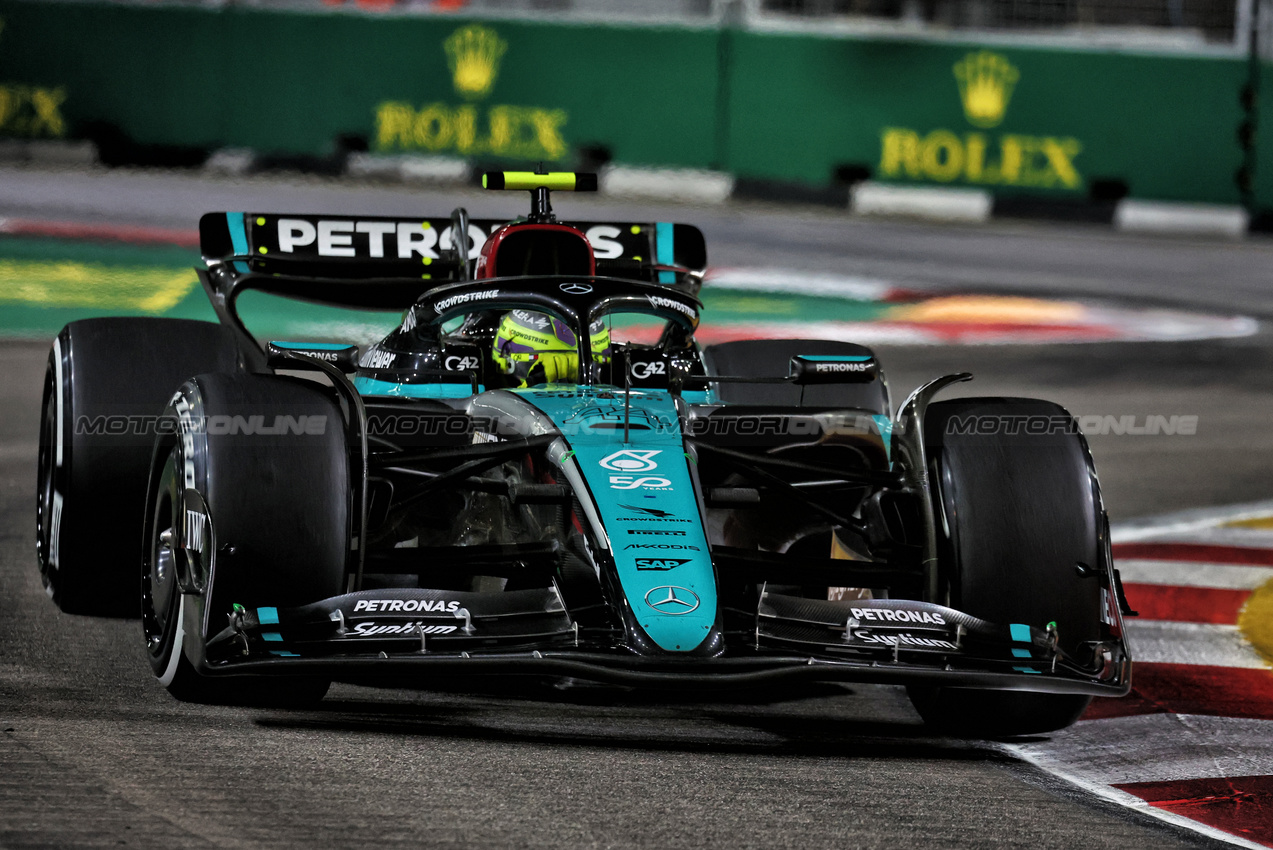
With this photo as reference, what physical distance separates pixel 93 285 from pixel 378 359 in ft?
26.4

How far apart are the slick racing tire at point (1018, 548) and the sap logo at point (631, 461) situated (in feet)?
2.69

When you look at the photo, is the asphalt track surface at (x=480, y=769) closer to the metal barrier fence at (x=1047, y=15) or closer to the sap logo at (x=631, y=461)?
the sap logo at (x=631, y=461)

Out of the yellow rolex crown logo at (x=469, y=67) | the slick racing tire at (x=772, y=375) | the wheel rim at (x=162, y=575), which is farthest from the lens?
the yellow rolex crown logo at (x=469, y=67)

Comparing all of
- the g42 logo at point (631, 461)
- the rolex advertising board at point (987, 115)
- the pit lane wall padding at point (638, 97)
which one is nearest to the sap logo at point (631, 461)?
the g42 logo at point (631, 461)

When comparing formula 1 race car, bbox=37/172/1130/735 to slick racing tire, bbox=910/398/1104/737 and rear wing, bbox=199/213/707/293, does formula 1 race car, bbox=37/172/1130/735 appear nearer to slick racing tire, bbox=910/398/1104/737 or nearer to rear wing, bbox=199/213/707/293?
slick racing tire, bbox=910/398/1104/737

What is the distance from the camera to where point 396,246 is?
842 cm

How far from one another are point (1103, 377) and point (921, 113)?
326 inches

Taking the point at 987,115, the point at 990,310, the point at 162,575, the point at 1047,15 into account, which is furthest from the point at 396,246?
the point at 1047,15

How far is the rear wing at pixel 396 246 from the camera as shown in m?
8.12

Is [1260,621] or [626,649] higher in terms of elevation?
[626,649]

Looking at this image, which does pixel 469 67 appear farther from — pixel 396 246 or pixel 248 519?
pixel 248 519

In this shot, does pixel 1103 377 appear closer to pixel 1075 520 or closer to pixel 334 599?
pixel 1075 520

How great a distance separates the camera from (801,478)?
6133 mm

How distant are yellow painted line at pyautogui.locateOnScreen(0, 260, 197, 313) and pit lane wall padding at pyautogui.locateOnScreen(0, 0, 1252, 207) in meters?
5.80
